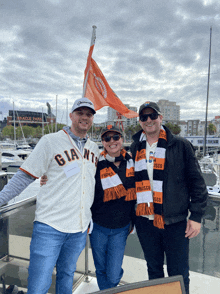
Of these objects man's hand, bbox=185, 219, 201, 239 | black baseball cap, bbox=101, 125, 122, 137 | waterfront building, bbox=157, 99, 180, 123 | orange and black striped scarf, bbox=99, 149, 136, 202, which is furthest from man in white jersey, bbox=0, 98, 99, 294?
waterfront building, bbox=157, 99, 180, 123

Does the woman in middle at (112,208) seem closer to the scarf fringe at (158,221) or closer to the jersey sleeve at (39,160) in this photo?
the scarf fringe at (158,221)

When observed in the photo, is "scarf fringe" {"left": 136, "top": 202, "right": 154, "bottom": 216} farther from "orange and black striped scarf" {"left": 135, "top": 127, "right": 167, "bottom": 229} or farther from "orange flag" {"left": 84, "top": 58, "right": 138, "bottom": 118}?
"orange flag" {"left": 84, "top": 58, "right": 138, "bottom": 118}

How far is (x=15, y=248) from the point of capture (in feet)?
7.38

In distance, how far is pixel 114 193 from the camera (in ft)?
6.53

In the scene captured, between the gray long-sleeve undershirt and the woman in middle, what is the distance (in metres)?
0.68

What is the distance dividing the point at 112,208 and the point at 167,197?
0.55m

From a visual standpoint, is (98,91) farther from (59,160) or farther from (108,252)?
(108,252)

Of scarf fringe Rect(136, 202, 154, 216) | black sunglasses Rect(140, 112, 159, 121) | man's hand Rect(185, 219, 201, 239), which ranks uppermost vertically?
black sunglasses Rect(140, 112, 159, 121)

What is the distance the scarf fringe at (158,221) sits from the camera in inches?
71.0

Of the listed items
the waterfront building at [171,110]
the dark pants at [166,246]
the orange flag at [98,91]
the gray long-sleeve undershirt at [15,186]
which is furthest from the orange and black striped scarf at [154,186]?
the waterfront building at [171,110]

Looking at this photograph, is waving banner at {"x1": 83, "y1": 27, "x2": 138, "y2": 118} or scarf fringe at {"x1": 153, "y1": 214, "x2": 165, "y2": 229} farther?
waving banner at {"x1": 83, "y1": 27, "x2": 138, "y2": 118}

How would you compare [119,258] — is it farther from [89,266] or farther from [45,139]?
[45,139]

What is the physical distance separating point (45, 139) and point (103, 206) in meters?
0.86

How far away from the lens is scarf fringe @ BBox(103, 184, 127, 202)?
198 cm
